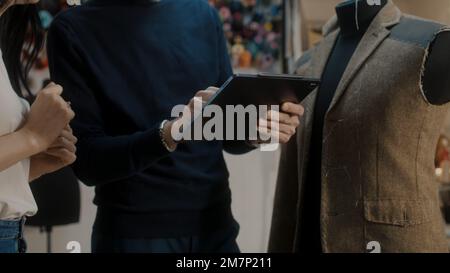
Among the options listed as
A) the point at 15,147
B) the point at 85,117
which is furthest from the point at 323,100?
the point at 15,147

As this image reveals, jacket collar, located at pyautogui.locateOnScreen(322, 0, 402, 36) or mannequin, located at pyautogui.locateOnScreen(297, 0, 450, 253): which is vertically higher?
jacket collar, located at pyautogui.locateOnScreen(322, 0, 402, 36)

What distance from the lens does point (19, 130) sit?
0.71 metres

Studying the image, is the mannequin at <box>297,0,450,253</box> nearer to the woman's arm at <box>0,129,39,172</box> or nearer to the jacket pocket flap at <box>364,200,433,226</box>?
the jacket pocket flap at <box>364,200,433,226</box>

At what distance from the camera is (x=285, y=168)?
3.27 feet

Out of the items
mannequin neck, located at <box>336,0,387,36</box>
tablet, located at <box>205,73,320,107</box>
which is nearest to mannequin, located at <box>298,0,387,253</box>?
mannequin neck, located at <box>336,0,387,36</box>

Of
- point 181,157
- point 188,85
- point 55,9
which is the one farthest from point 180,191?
point 55,9

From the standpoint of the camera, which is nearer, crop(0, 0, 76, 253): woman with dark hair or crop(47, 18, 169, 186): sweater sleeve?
crop(0, 0, 76, 253): woman with dark hair

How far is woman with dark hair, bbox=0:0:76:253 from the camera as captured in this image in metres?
0.70

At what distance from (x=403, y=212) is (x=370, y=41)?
307mm

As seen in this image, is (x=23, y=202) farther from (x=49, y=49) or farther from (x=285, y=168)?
(x=285, y=168)

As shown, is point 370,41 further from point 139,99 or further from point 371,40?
point 139,99

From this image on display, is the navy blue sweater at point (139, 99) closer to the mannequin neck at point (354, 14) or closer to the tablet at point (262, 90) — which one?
the tablet at point (262, 90)

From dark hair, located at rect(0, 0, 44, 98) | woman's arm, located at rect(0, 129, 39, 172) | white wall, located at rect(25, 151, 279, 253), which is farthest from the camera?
white wall, located at rect(25, 151, 279, 253)

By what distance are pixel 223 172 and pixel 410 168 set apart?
0.34 m
